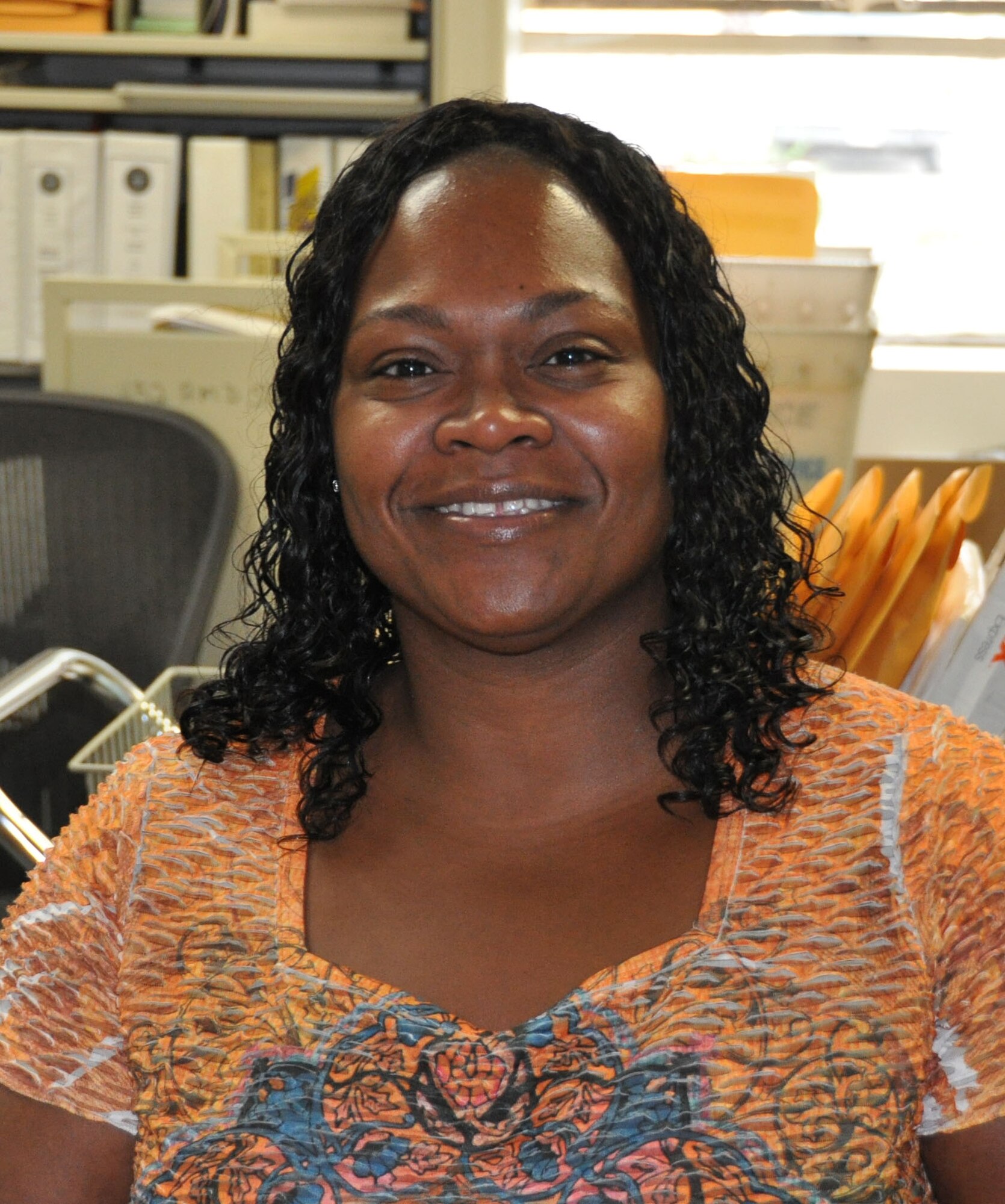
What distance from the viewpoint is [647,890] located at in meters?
0.88

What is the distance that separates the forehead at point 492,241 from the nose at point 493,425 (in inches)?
2.4

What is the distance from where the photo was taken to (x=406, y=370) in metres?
0.93

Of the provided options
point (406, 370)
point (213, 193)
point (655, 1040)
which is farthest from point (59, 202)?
point (655, 1040)

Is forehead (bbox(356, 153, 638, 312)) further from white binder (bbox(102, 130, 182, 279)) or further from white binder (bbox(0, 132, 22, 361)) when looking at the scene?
white binder (bbox(0, 132, 22, 361))

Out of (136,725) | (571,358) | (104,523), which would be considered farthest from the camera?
(104,523)

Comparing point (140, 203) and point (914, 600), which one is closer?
point (914, 600)

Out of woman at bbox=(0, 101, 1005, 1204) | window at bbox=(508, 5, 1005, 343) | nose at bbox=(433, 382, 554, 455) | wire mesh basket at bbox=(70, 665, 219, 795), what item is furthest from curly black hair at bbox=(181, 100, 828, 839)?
window at bbox=(508, 5, 1005, 343)

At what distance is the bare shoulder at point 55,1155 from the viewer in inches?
35.5

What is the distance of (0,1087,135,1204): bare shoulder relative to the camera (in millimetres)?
902

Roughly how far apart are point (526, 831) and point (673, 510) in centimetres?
22

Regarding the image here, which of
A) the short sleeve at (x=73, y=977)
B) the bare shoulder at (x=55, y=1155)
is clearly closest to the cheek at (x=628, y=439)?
the short sleeve at (x=73, y=977)

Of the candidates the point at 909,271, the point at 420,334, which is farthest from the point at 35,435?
the point at 909,271

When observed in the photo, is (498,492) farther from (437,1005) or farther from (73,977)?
(73,977)

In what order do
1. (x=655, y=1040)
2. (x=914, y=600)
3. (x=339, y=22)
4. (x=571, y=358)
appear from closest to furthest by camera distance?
(x=655, y=1040) < (x=571, y=358) < (x=914, y=600) < (x=339, y=22)
